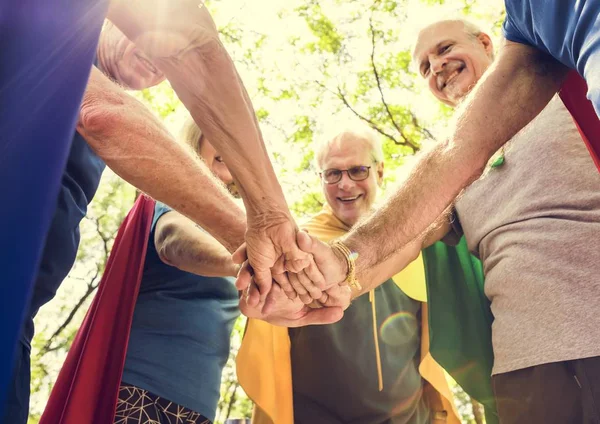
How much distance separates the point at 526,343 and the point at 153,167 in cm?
139

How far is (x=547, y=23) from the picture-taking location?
1.40 meters

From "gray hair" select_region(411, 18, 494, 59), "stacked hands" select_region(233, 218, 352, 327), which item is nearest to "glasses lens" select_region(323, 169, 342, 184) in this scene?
"gray hair" select_region(411, 18, 494, 59)

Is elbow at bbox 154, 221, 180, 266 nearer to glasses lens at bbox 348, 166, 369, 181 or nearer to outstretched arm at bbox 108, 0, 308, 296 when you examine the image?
outstretched arm at bbox 108, 0, 308, 296

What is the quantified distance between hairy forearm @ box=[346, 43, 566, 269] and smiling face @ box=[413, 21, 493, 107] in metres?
0.98

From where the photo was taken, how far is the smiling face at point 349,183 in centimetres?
334

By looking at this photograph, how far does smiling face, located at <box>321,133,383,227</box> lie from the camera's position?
3.34 m

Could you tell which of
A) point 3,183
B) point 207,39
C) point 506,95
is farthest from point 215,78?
point 506,95

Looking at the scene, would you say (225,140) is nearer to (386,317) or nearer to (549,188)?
(549,188)

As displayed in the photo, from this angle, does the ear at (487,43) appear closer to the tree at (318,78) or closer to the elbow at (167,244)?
the elbow at (167,244)

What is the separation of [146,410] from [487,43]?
2.46 m

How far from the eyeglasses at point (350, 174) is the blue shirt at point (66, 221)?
164cm

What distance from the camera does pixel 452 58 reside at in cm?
300

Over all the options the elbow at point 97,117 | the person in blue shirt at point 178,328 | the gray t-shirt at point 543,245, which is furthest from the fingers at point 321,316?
the elbow at point 97,117

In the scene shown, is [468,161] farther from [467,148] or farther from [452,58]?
[452,58]
